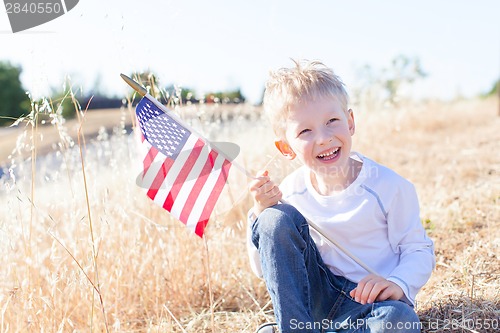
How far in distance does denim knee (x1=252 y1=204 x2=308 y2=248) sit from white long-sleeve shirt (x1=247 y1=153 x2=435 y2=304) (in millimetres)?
210

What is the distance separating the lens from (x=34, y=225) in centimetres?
395

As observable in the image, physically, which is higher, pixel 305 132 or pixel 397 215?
pixel 305 132

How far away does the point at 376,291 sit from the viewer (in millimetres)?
2105

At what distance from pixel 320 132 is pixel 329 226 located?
39 cm

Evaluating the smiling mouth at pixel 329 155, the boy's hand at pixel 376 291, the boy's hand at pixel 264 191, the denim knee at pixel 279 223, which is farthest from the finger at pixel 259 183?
the boy's hand at pixel 376 291

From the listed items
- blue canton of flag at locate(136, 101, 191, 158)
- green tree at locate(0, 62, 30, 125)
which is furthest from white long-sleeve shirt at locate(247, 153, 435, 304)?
green tree at locate(0, 62, 30, 125)

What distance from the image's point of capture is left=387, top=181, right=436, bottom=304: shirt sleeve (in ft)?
7.31

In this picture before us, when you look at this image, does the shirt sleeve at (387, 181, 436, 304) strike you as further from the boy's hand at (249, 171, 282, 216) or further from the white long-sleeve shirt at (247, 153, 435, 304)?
the boy's hand at (249, 171, 282, 216)

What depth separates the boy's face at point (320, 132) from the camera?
2.29 metres

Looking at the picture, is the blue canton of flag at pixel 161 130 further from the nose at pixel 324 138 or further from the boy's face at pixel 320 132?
the nose at pixel 324 138

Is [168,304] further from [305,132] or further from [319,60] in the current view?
[319,60]

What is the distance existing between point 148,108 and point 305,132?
670 millimetres

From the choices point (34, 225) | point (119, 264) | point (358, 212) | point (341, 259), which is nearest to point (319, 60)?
point (358, 212)

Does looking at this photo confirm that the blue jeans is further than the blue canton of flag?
No
